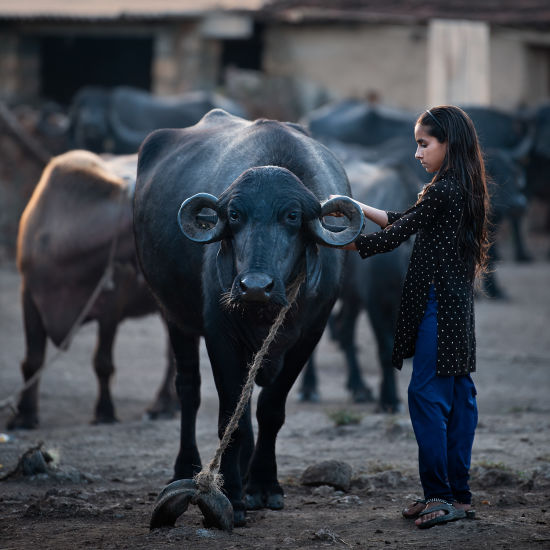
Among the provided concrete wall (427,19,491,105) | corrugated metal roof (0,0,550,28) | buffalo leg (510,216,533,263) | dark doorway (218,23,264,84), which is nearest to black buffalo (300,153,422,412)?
concrete wall (427,19,491,105)

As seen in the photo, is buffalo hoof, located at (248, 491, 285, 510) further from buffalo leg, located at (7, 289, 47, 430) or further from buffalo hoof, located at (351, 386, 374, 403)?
buffalo hoof, located at (351, 386, 374, 403)

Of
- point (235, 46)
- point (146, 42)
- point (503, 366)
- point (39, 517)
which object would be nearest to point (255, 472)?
point (39, 517)

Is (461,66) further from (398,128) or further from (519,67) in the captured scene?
(519,67)

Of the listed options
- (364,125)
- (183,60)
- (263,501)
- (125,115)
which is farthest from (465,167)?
(183,60)

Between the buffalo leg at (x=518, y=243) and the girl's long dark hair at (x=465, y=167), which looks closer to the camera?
the girl's long dark hair at (x=465, y=167)

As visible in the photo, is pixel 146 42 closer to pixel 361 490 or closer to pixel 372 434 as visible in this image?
pixel 372 434

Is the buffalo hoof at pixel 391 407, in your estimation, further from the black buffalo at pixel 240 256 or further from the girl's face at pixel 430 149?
the girl's face at pixel 430 149

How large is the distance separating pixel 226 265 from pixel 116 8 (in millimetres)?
15664

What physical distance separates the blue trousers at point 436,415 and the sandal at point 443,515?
6 centimetres

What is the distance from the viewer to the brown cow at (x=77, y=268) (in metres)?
7.44

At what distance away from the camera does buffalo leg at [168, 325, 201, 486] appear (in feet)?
17.9

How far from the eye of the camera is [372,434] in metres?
6.77

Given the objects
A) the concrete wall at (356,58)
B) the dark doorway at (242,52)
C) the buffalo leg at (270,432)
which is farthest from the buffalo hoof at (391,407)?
the dark doorway at (242,52)

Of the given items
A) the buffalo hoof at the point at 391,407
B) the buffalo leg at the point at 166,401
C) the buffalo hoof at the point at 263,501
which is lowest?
the buffalo hoof at the point at 391,407
